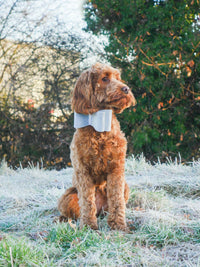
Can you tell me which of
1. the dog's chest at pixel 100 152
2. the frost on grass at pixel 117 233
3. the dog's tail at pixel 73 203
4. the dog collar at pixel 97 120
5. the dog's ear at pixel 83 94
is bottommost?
the frost on grass at pixel 117 233

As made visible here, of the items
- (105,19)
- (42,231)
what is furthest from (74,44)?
(42,231)

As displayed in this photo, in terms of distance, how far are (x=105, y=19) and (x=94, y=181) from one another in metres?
4.71

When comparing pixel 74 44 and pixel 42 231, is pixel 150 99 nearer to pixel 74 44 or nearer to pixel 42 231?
pixel 74 44

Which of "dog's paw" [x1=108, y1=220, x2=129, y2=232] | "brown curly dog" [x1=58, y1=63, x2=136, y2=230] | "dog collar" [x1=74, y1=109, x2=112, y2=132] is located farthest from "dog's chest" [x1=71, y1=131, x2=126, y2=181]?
"dog's paw" [x1=108, y1=220, x2=129, y2=232]

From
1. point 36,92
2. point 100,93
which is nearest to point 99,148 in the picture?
point 100,93

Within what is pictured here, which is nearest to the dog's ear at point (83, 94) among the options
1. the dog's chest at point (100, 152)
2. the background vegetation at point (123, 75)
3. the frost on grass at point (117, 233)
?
the dog's chest at point (100, 152)

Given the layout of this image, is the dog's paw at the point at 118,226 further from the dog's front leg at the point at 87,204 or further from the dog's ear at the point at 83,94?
the dog's ear at the point at 83,94

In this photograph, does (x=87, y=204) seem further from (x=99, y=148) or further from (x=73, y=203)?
(x=99, y=148)

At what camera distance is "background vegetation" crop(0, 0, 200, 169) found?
5.75 m

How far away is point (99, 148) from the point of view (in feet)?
8.75

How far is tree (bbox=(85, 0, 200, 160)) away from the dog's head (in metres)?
3.13

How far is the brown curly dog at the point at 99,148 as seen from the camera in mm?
2650

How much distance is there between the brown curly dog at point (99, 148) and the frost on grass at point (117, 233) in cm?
22

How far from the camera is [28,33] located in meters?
7.12
